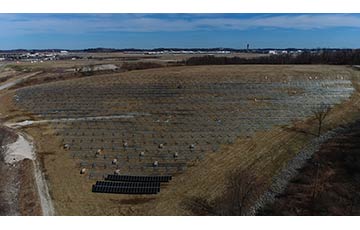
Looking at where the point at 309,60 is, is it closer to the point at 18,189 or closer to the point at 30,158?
the point at 30,158

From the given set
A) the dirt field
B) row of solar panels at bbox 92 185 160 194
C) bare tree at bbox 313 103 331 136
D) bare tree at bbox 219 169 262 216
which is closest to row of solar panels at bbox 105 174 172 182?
the dirt field

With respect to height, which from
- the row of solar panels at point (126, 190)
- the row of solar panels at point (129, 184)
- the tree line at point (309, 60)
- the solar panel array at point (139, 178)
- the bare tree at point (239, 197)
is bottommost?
the row of solar panels at point (126, 190)

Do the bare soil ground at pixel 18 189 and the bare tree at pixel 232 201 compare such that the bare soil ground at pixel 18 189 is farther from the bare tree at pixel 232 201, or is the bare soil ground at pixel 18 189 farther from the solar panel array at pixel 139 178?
the bare tree at pixel 232 201

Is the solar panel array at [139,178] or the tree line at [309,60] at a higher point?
the tree line at [309,60]

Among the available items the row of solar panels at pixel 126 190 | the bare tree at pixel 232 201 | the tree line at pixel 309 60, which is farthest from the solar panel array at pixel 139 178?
the tree line at pixel 309 60

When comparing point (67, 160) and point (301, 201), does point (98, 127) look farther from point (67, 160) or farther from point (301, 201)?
point (301, 201)

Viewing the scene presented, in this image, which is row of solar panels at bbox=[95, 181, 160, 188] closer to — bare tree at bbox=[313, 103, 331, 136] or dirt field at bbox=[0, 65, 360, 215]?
dirt field at bbox=[0, 65, 360, 215]

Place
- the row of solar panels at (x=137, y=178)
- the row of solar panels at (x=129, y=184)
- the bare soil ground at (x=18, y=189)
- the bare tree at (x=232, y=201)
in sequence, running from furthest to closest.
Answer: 1. the row of solar panels at (x=137, y=178)
2. the row of solar panels at (x=129, y=184)
3. the bare soil ground at (x=18, y=189)
4. the bare tree at (x=232, y=201)

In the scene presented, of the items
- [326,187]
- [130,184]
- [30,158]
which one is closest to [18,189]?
[30,158]

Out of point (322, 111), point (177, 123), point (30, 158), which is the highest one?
point (322, 111)
